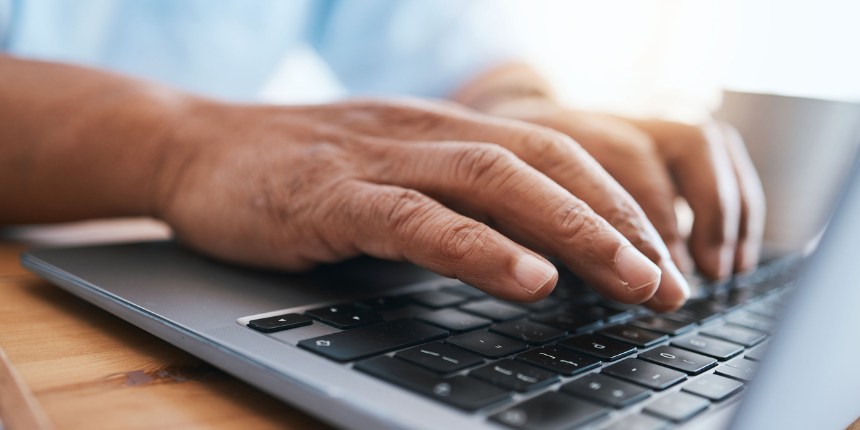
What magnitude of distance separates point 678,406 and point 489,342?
0.34 feet

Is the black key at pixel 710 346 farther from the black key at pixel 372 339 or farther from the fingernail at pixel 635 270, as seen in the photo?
the black key at pixel 372 339

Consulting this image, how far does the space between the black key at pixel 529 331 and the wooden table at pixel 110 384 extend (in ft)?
0.43

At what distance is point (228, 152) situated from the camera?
1.74ft

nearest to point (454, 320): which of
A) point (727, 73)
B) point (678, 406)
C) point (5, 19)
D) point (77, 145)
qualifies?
point (678, 406)

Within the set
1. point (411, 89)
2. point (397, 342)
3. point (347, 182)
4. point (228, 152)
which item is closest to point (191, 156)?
point (228, 152)

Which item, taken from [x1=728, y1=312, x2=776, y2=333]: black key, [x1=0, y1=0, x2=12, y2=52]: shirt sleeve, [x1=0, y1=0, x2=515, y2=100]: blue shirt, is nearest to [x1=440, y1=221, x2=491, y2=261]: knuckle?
[x1=728, y1=312, x2=776, y2=333]: black key

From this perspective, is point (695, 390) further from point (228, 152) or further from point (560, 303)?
point (228, 152)

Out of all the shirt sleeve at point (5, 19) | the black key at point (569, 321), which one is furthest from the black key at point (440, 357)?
the shirt sleeve at point (5, 19)

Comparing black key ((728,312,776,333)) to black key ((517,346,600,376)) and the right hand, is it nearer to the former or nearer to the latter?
the right hand

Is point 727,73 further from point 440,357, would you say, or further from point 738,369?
point 440,357

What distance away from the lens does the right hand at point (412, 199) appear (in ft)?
1.21

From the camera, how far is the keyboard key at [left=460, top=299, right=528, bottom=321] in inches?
15.4

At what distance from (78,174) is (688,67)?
6.81 ft

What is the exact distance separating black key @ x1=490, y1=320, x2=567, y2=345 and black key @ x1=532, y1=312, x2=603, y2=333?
0.01 metres
